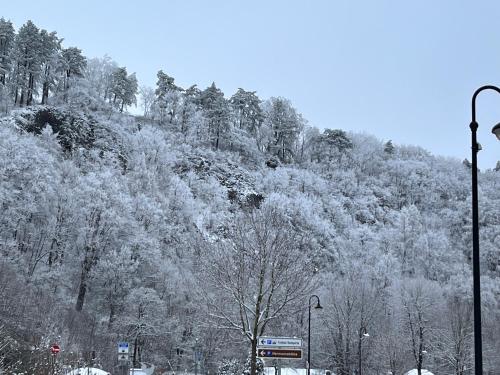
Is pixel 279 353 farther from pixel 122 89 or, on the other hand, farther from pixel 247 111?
pixel 247 111

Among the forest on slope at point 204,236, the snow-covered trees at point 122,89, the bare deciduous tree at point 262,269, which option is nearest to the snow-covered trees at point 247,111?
the forest on slope at point 204,236

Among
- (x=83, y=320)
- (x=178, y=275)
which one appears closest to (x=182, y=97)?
(x=178, y=275)

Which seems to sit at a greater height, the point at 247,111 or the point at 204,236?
the point at 247,111

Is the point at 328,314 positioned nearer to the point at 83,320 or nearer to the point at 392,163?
the point at 83,320

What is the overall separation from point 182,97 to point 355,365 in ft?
237

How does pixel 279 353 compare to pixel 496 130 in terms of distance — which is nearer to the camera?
pixel 496 130

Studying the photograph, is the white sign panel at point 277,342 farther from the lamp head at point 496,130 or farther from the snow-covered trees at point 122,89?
the snow-covered trees at point 122,89

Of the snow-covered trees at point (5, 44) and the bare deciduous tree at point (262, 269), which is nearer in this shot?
the bare deciduous tree at point (262, 269)

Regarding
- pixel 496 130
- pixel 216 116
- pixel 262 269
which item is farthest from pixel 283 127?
pixel 496 130

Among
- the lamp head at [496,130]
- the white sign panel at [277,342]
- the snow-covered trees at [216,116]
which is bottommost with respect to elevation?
the white sign panel at [277,342]

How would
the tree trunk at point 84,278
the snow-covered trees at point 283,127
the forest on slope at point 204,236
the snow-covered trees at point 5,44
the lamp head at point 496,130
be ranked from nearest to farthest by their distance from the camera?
the lamp head at point 496,130, the forest on slope at point 204,236, the tree trunk at point 84,278, the snow-covered trees at point 5,44, the snow-covered trees at point 283,127

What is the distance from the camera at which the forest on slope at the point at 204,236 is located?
2703 cm

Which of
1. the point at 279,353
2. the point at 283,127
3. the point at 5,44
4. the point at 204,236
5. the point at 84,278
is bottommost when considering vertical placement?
the point at 279,353

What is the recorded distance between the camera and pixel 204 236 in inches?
2357
